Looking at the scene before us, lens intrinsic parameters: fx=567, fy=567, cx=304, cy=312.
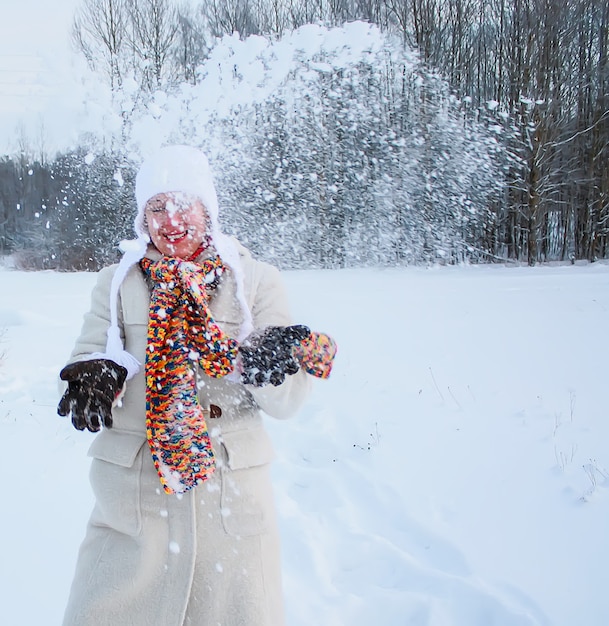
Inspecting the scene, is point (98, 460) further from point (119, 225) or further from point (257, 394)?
point (119, 225)

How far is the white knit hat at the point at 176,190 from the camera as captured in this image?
137 centimetres

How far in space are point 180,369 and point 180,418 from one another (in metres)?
0.11

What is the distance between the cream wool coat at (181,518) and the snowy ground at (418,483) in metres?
0.95

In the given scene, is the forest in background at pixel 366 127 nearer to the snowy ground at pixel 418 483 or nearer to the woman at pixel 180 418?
the snowy ground at pixel 418 483

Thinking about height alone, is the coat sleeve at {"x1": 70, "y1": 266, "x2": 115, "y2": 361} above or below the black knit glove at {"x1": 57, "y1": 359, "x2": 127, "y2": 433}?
above

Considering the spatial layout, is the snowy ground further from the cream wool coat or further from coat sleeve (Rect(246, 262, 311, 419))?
coat sleeve (Rect(246, 262, 311, 419))

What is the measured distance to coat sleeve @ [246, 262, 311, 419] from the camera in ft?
4.29

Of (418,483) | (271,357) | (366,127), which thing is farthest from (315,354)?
(366,127)

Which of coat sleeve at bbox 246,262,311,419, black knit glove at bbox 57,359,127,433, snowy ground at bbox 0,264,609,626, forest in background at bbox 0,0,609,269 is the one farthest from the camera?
forest in background at bbox 0,0,609,269

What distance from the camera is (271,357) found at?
4.02 feet

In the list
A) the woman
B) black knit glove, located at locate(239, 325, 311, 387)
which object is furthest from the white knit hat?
black knit glove, located at locate(239, 325, 311, 387)

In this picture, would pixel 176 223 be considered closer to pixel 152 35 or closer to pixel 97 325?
pixel 97 325

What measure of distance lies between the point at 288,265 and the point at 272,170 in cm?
Answer: 229

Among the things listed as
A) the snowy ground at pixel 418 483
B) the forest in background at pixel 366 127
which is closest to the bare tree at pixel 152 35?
the forest in background at pixel 366 127
